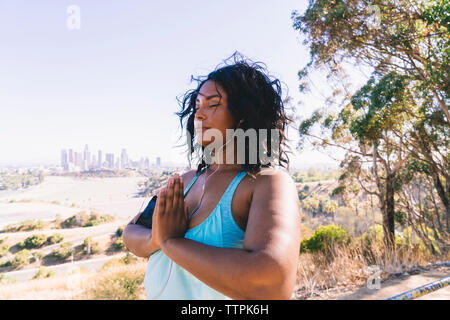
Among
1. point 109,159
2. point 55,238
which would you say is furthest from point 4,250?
point 109,159

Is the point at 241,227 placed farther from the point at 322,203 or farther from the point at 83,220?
the point at 83,220

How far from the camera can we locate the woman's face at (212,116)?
73cm

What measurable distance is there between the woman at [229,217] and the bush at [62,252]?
4056cm

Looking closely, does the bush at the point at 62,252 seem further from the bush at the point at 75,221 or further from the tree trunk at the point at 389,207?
the tree trunk at the point at 389,207

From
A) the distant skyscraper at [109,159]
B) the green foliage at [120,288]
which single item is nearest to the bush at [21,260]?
the distant skyscraper at [109,159]

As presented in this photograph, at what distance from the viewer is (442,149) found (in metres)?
8.38

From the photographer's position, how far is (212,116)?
2.40 ft

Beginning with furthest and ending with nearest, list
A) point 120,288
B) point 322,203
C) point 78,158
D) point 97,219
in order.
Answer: point 78,158 < point 97,219 < point 322,203 < point 120,288

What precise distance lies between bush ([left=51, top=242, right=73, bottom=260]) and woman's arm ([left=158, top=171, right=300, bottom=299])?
40.8 meters

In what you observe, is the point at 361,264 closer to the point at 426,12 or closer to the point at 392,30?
the point at 426,12

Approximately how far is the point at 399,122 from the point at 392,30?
2.42 metres

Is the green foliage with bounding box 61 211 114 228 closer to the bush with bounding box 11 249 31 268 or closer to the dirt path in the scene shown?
the bush with bounding box 11 249 31 268

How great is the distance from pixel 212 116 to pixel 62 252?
40.9 m

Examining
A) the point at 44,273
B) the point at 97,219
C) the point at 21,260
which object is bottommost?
the point at 21,260
